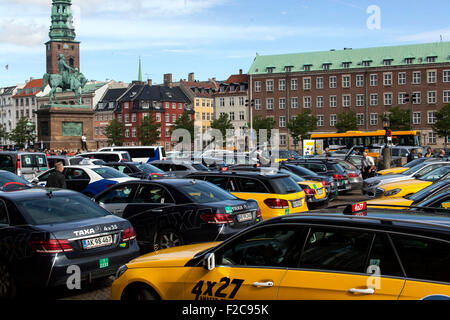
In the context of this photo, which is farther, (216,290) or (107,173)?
(107,173)

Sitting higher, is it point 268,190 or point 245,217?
point 268,190

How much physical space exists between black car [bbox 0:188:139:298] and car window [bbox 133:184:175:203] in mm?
2153

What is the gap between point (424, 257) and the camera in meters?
3.99

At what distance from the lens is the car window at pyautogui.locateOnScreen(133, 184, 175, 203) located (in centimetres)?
1029

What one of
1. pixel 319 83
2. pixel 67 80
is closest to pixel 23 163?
pixel 67 80

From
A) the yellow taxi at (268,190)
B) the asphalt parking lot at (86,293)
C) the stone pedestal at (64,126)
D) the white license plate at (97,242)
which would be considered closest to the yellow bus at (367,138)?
the stone pedestal at (64,126)

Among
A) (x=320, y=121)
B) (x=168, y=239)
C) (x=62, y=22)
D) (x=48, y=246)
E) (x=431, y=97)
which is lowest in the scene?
(x=168, y=239)

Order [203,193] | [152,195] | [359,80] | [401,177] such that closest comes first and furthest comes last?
[203,193]
[152,195]
[401,177]
[359,80]

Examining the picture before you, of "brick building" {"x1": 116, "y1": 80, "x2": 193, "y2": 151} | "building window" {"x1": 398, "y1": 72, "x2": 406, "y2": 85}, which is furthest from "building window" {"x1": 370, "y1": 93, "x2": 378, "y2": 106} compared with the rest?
"brick building" {"x1": 116, "y1": 80, "x2": 193, "y2": 151}

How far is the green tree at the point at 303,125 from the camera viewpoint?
83375mm

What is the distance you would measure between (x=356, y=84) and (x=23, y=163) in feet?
241

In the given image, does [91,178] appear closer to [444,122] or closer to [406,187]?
[406,187]

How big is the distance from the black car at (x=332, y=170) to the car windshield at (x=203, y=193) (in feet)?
38.6

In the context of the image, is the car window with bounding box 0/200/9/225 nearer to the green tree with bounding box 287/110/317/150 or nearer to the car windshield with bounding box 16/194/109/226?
the car windshield with bounding box 16/194/109/226
